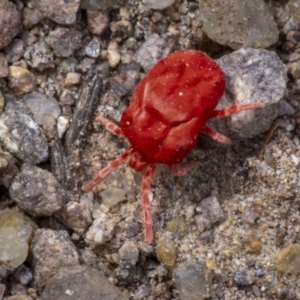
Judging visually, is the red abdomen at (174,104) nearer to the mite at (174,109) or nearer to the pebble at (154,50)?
the mite at (174,109)

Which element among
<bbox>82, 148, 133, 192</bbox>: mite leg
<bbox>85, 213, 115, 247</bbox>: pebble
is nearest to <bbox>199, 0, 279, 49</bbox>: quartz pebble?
<bbox>82, 148, 133, 192</bbox>: mite leg

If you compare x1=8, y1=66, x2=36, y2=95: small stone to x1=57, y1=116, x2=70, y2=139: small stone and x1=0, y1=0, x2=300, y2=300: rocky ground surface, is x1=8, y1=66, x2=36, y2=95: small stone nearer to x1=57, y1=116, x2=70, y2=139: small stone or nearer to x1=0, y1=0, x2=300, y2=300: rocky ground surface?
x1=0, y1=0, x2=300, y2=300: rocky ground surface

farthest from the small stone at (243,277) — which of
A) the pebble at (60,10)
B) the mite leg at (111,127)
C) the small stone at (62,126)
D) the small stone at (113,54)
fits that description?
the pebble at (60,10)

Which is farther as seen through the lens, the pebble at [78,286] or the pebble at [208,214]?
the pebble at [208,214]

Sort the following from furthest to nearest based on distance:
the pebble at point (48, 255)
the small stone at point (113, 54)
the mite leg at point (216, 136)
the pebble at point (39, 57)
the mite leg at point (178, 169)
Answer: the small stone at point (113, 54)
the pebble at point (39, 57)
the mite leg at point (178, 169)
the mite leg at point (216, 136)
the pebble at point (48, 255)

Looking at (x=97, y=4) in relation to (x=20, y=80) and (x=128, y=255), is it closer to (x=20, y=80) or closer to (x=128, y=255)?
(x=20, y=80)

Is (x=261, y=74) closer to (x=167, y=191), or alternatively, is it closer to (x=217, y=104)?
(x=217, y=104)
